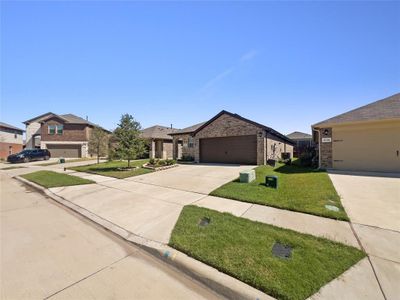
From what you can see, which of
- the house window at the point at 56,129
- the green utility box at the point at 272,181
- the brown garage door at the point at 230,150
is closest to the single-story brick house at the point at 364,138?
the brown garage door at the point at 230,150

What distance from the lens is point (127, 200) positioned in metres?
7.05

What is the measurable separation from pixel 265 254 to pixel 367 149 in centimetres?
1188

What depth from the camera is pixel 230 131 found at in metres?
17.0

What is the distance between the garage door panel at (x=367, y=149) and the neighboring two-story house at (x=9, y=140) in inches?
1960

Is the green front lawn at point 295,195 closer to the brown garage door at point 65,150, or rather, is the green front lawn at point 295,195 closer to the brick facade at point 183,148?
the brick facade at point 183,148

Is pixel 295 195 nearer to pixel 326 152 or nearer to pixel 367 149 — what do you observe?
pixel 326 152

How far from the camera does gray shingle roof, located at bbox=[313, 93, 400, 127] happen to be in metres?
10.6

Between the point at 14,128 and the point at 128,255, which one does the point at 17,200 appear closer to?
the point at 128,255

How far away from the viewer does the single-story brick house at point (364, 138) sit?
1062 cm

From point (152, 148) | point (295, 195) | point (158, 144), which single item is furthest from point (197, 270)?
point (158, 144)

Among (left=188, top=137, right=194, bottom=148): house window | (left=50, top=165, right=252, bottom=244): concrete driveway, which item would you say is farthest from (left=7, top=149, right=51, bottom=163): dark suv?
(left=50, top=165, right=252, bottom=244): concrete driveway

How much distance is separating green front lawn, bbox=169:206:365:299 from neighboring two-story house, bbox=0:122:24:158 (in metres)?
46.8

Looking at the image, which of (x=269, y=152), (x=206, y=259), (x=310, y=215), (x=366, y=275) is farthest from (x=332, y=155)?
(x=206, y=259)

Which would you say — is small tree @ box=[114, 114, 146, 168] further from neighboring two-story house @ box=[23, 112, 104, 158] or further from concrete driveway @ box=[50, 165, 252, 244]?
neighboring two-story house @ box=[23, 112, 104, 158]
